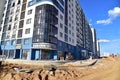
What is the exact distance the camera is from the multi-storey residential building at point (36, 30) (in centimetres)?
4297

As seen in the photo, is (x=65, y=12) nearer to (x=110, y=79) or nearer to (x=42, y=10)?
(x=42, y=10)

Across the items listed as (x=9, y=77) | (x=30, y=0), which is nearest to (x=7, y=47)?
(x=30, y=0)

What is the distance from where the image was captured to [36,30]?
143ft

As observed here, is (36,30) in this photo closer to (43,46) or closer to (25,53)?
(43,46)

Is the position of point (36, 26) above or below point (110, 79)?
above

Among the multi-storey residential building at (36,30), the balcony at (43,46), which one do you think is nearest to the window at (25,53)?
the multi-storey residential building at (36,30)

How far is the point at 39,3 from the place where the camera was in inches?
1826

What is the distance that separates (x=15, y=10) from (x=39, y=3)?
16.4 m

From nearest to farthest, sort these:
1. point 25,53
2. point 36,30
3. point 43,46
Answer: point 43,46
point 36,30
point 25,53

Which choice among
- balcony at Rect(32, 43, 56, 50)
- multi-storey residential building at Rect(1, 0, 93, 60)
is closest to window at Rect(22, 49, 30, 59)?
multi-storey residential building at Rect(1, 0, 93, 60)

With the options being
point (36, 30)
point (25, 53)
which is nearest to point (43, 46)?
point (36, 30)

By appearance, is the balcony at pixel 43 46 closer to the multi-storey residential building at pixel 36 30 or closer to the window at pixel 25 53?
the multi-storey residential building at pixel 36 30

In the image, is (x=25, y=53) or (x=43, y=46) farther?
(x=25, y=53)

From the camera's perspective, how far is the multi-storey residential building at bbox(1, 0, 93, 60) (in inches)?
1692
